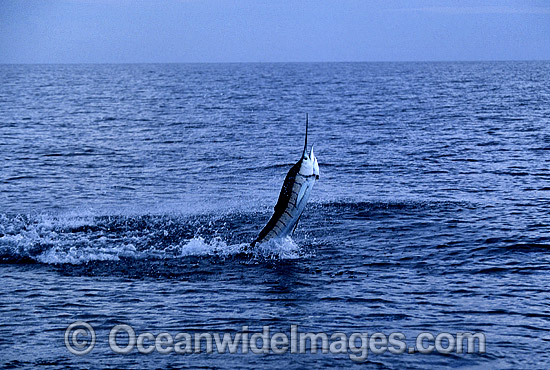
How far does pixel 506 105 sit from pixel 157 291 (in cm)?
5504

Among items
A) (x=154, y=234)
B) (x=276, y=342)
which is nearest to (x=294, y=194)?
(x=276, y=342)

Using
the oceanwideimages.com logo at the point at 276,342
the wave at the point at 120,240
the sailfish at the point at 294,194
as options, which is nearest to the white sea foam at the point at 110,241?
the wave at the point at 120,240

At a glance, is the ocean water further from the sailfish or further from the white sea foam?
the sailfish

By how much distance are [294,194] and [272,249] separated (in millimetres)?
1960

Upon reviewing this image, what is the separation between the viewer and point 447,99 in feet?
239

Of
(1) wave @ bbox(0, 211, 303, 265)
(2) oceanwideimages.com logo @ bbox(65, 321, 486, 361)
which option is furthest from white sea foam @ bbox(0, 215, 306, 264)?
(2) oceanwideimages.com logo @ bbox(65, 321, 486, 361)

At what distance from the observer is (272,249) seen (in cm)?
1495

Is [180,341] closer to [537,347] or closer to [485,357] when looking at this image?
[485,357]

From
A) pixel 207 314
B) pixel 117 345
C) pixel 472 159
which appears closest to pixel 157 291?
pixel 207 314

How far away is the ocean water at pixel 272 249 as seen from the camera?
423 inches

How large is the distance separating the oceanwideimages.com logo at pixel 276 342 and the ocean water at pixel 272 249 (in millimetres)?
172

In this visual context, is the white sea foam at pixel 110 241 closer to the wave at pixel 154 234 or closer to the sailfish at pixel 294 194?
the wave at pixel 154 234

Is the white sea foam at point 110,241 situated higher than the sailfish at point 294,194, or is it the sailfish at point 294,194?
the sailfish at point 294,194

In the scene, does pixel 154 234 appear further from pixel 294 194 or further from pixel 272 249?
pixel 294 194
